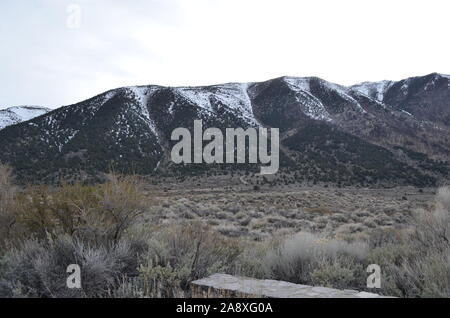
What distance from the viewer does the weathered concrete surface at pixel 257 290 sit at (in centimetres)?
449

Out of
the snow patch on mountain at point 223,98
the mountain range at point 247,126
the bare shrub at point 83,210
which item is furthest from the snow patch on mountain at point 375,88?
the bare shrub at point 83,210

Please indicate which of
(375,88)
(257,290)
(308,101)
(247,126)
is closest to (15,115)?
(247,126)

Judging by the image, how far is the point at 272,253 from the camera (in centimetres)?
758

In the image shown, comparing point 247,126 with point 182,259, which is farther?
point 247,126

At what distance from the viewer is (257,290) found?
4.72m

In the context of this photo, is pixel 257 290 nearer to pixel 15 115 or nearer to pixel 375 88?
pixel 15 115

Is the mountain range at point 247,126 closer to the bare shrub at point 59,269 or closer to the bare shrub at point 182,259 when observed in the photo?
the bare shrub at point 182,259

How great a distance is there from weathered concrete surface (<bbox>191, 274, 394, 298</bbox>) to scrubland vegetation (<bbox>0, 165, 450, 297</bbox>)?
38cm

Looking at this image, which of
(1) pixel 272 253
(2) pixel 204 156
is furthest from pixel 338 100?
(1) pixel 272 253

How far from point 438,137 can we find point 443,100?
32.9 metres

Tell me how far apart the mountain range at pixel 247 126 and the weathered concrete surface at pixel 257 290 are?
36693mm

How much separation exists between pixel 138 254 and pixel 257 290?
2520 mm

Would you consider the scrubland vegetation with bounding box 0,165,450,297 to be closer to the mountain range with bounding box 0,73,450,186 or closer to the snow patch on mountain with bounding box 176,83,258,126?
the mountain range with bounding box 0,73,450,186

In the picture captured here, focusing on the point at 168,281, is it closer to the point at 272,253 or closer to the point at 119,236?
the point at 119,236
